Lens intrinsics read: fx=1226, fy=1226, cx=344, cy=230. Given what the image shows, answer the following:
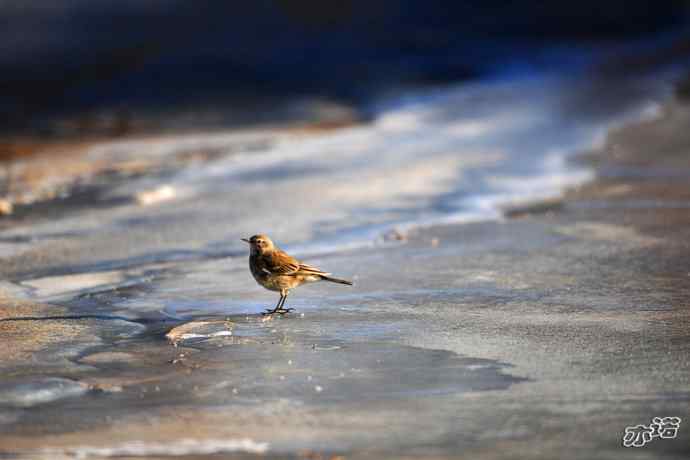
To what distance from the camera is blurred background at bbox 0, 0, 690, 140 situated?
79.5ft

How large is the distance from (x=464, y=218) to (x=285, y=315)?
13.5 ft

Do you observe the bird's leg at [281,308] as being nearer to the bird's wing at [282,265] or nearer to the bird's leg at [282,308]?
the bird's leg at [282,308]

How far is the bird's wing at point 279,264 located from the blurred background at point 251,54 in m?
14.6

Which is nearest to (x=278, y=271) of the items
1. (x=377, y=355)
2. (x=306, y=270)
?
(x=306, y=270)

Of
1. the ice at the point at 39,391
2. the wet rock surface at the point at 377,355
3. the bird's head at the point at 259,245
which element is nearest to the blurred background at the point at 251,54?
Result: the wet rock surface at the point at 377,355

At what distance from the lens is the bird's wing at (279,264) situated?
24.3ft

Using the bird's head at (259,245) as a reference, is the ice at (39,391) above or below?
below

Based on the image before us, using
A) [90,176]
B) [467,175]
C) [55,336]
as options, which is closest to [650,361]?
[55,336]

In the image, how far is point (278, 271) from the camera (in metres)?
7.42

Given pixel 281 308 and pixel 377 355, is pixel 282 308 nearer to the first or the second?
pixel 281 308

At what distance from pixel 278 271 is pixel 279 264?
48mm

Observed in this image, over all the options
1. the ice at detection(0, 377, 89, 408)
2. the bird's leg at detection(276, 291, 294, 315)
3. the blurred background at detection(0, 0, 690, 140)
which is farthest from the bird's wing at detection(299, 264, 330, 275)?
the blurred background at detection(0, 0, 690, 140)

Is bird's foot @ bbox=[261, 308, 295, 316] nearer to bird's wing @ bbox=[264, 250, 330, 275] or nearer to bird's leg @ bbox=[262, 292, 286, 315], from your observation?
bird's leg @ bbox=[262, 292, 286, 315]

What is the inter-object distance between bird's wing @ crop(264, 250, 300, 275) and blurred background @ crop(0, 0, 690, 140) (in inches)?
576
